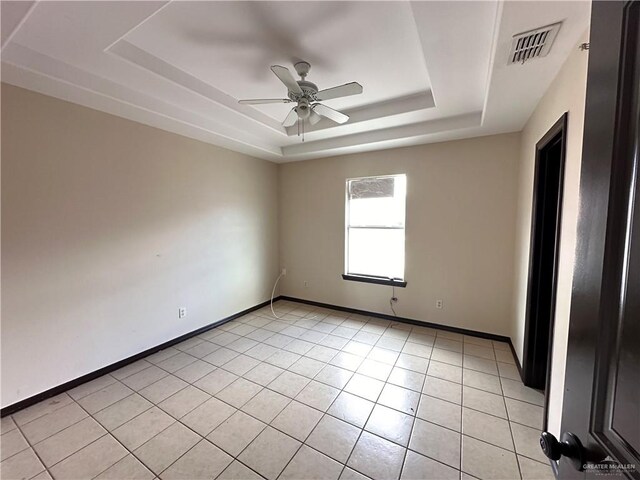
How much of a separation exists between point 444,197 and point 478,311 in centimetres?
146

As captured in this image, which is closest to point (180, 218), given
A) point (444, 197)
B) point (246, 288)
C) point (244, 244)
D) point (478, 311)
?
point (244, 244)

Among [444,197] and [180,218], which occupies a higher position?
[444,197]

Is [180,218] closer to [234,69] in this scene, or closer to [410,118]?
[234,69]

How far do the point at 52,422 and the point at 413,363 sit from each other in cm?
300

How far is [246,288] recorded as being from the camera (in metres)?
4.17

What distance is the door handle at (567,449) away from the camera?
24.5 inches

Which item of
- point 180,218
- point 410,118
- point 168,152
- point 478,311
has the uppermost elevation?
point 410,118

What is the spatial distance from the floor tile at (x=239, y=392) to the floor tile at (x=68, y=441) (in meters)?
0.80

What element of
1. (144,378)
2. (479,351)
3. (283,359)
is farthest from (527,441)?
(144,378)

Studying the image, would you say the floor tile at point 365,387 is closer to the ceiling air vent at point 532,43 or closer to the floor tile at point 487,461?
the floor tile at point 487,461

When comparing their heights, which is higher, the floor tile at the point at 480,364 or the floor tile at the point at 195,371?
the floor tile at the point at 480,364

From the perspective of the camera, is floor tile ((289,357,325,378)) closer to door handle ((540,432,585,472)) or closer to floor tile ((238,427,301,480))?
floor tile ((238,427,301,480))

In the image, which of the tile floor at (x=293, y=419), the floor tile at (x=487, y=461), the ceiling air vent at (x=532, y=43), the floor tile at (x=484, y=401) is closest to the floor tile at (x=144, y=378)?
the tile floor at (x=293, y=419)

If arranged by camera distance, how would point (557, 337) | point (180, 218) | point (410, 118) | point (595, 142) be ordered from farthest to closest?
point (180, 218), point (410, 118), point (557, 337), point (595, 142)
